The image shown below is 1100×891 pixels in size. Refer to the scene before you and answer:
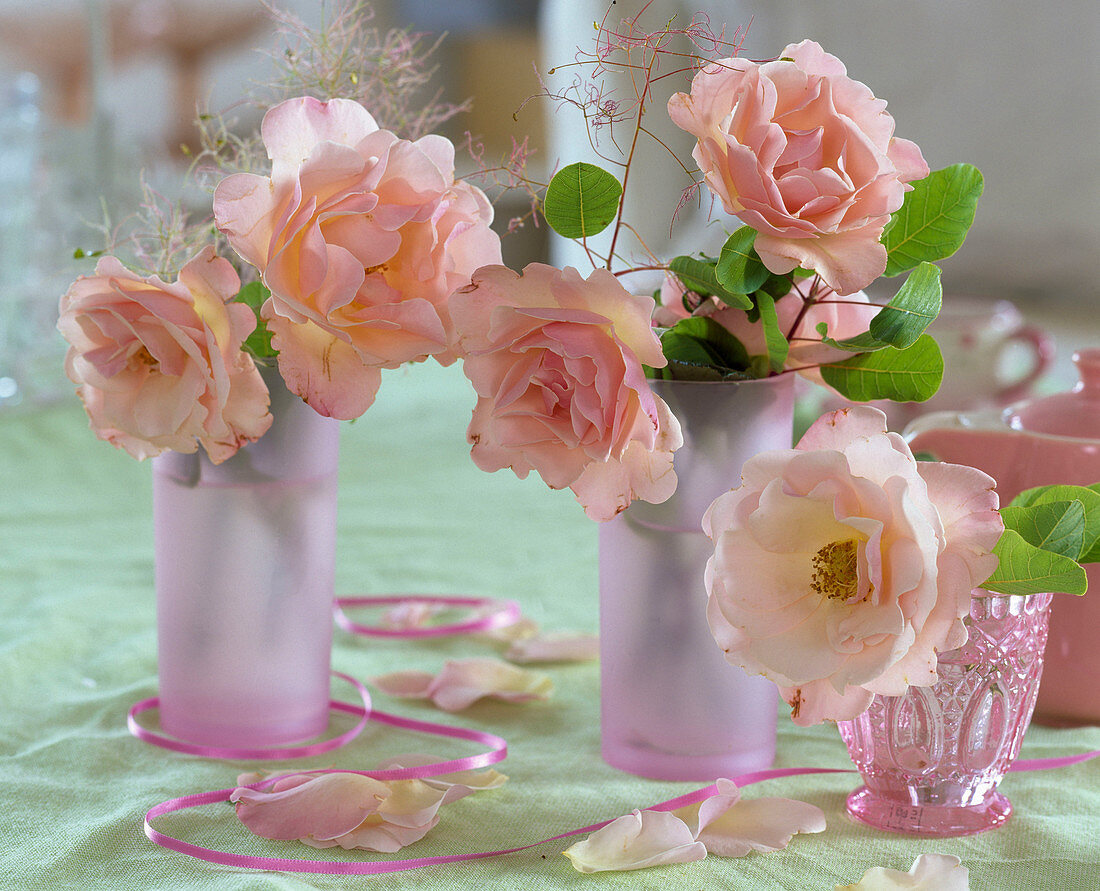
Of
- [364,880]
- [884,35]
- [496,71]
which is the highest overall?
[496,71]

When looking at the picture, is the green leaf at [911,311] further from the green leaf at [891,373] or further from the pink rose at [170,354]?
the pink rose at [170,354]

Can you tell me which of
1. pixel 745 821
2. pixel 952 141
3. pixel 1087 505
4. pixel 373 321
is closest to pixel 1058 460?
pixel 1087 505

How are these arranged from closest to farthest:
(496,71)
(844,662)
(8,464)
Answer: (844,662), (8,464), (496,71)

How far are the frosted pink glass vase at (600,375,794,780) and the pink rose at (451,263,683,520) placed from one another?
0.07 metres

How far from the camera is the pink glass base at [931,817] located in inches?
18.7

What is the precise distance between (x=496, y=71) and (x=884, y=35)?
7.53 feet

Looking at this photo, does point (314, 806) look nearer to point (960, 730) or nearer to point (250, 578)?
point (250, 578)

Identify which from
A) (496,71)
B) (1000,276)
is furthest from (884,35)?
(496,71)

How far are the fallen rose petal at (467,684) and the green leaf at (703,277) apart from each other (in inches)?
10.3

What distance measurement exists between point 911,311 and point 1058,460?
200mm

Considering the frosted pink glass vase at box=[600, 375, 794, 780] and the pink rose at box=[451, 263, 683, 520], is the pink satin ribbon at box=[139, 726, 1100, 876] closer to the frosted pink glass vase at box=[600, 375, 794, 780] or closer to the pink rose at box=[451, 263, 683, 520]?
the frosted pink glass vase at box=[600, 375, 794, 780]

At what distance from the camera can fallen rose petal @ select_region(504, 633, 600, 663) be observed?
706mm

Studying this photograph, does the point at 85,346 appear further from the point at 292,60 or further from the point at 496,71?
the point at 496,71

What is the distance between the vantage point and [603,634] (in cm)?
55
